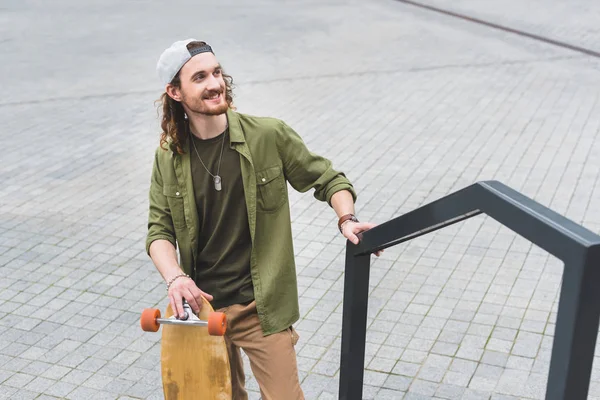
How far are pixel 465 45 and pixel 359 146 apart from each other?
5.47 m

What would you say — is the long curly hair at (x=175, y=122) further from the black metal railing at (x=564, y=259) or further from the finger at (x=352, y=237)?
the black metal railing at (x=564, y=259)

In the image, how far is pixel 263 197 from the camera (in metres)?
3.23

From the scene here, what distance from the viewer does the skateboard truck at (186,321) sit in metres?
2.75

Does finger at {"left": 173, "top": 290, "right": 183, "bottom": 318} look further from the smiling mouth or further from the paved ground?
the paved ground

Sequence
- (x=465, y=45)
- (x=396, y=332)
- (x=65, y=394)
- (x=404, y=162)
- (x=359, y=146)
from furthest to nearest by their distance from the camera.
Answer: (x=465, y=45)
(x=359, y=146)
(x=404, y=162)
(x=396, y=332)
(x=65, y=394)

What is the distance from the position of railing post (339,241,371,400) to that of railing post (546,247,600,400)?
58.3 inches

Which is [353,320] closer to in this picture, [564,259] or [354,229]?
[354,229]

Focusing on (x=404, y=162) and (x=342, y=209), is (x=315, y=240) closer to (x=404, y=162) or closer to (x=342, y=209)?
(x=404, y=162)

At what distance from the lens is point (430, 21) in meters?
15.5

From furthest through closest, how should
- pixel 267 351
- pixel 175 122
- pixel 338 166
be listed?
1. pixel 338 166
2. pixel 267 351
3. pixel 175 122

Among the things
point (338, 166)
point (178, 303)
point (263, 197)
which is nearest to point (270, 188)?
point (263, 197)

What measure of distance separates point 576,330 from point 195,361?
1756 mm

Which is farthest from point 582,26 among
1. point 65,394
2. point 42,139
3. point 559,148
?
point 65,394

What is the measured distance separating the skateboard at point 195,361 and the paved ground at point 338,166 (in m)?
1.59
